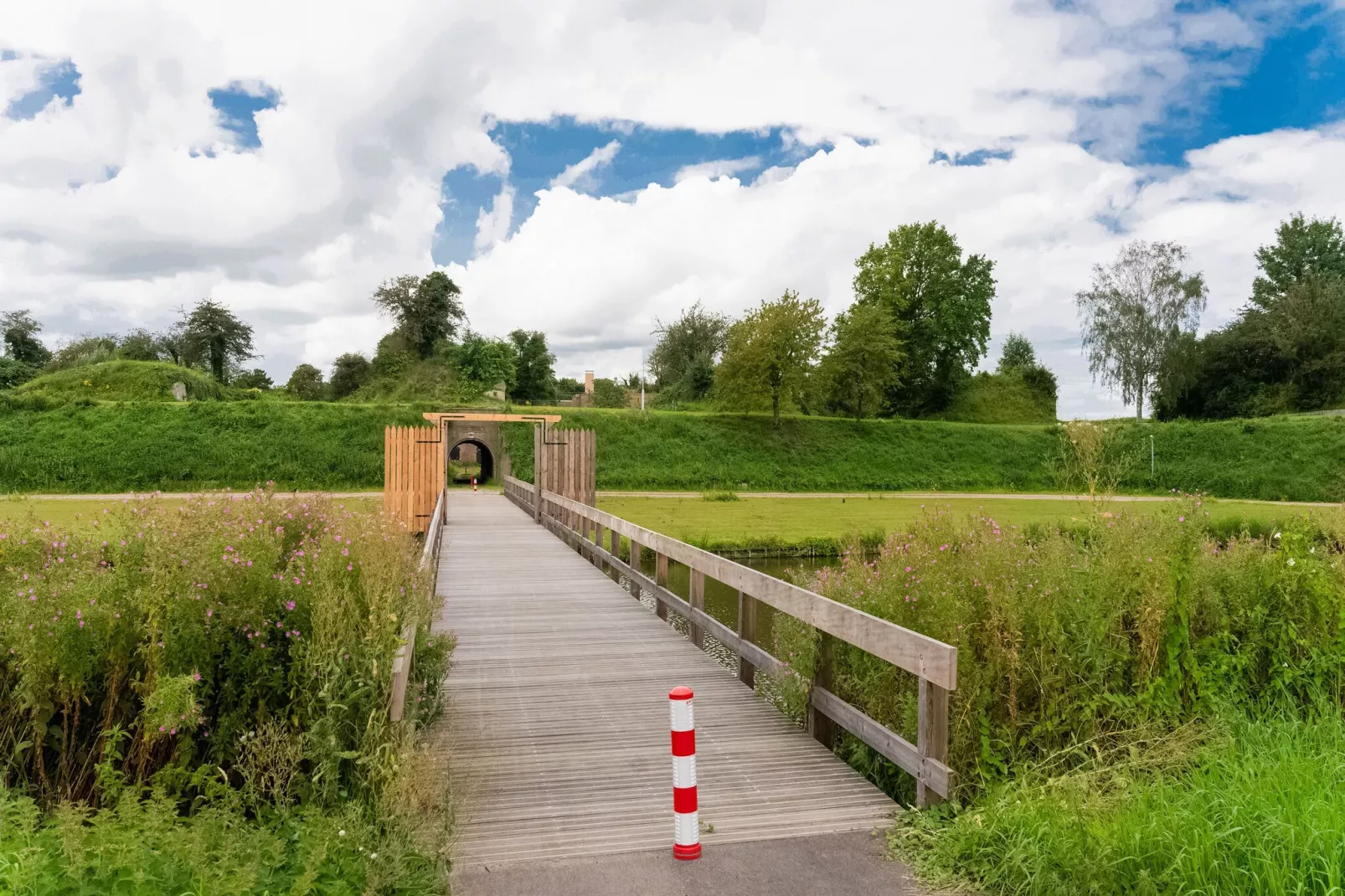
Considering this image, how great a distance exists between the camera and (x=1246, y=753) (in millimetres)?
4184

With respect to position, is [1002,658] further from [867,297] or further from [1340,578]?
[867,297]

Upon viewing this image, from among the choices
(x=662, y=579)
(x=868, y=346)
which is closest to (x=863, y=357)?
(x=868, y=346)

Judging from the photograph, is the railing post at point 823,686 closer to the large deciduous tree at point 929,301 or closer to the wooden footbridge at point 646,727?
the wooden footbridge at point 646,727

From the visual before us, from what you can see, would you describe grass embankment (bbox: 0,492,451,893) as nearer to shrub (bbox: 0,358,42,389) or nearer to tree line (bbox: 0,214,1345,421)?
tree line (bbox: 0,214,1345,421)

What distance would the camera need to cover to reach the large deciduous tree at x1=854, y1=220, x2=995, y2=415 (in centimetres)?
4997

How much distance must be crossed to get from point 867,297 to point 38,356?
58.3 meters

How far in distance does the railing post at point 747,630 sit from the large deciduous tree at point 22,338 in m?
71.5

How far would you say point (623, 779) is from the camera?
4.41 meters

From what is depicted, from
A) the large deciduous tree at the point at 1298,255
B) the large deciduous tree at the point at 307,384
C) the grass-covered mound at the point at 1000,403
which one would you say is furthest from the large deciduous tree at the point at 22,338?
the large deciduous tree at the point at 1298,255

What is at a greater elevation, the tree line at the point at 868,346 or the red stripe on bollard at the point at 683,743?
the tree line at the point at 868,346

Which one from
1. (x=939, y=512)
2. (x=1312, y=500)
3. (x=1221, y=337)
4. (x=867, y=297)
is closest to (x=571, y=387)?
(x=867, y=297)

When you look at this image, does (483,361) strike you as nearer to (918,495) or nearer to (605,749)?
(918,495)

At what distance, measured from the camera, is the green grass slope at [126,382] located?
133 feet

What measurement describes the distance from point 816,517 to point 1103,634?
1951 centimetres
